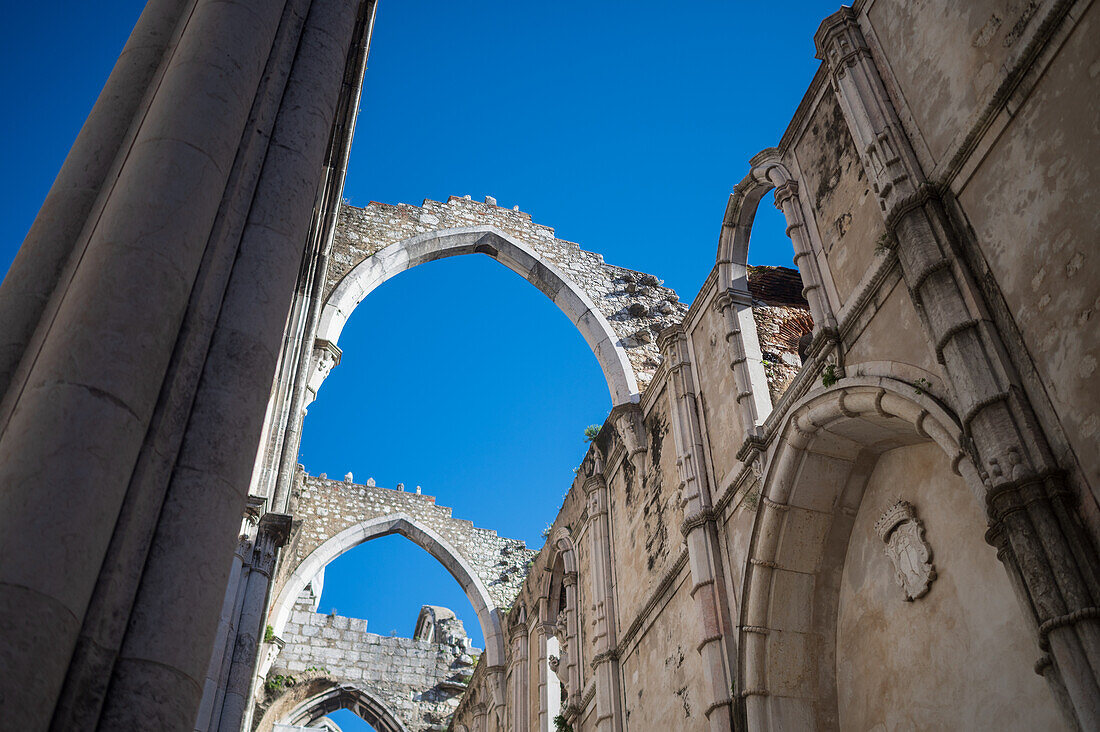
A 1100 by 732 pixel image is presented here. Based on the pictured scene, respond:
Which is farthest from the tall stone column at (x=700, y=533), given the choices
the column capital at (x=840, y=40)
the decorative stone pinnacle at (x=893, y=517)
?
the column capital at (x=840, y=40)

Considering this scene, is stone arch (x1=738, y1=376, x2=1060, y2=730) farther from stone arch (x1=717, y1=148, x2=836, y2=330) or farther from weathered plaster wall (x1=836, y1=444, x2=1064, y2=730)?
stone arch (x1=717, y1=148, x2=836, y2=330)

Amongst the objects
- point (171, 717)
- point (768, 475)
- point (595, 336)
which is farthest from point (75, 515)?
point (595, 336)

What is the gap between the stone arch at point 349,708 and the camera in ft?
66.2

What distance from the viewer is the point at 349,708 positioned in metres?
20.9

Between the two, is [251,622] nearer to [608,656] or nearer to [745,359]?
[608,656]

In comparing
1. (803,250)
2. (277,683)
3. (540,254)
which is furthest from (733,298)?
(277,683)

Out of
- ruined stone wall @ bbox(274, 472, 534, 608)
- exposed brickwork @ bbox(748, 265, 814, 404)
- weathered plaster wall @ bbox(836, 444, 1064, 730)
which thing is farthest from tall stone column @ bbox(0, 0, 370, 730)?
ruined stone wall @ bbox(274, 472, 534, 608)

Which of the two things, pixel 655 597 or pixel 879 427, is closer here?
pixel 879 427

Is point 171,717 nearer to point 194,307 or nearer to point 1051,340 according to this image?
point 194,307

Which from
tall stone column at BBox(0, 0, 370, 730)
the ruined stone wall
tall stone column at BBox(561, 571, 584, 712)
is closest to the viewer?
tall stone column at BBox(0, 0, 370, 730)

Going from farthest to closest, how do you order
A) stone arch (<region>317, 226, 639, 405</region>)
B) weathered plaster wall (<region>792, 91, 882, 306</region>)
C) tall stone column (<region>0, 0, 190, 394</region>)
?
stone arch (<region>317, 226, 639, 405</region>)
weathered plaster wall (<region>792, 91, 882, 306</region>)
tall stone column (<region>0, 0, 190, 394</region>)

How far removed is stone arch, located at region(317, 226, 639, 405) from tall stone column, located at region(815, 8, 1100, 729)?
7.37m

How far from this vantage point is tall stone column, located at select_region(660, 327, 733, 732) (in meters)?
6.45

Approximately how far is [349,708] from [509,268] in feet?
39.4
